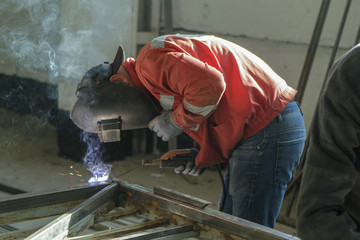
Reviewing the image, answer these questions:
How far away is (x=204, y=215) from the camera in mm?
1901

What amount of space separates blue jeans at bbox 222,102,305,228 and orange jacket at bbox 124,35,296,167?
0.05 m

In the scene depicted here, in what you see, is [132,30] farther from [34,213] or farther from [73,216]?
[73,216]

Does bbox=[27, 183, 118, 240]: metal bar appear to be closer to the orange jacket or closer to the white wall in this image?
the orange jacket

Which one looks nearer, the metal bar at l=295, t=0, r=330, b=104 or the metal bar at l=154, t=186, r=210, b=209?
the metal bar at l=154, t=186, r=210, b=209

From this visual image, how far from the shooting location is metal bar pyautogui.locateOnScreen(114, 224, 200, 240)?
5.85 feet

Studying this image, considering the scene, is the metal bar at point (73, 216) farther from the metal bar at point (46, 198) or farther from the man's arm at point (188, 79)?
the man's arm at point (188, 79)

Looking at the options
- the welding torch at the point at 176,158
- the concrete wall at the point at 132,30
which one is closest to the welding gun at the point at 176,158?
the welding torch at the point at 176,158

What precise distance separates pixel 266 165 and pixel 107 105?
0.83 metres

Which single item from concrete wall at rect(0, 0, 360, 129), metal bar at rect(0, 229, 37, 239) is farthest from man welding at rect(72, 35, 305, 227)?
concrete wall at rect(0, 0, 360, 129)

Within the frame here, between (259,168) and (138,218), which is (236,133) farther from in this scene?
(138,218)

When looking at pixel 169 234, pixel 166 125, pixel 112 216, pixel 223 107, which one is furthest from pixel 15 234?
pixel 223 107

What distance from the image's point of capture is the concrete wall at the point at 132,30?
4109 mm

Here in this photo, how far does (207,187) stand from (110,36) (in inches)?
69.9

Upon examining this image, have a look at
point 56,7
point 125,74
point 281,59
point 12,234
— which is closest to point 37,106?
point 56,7
